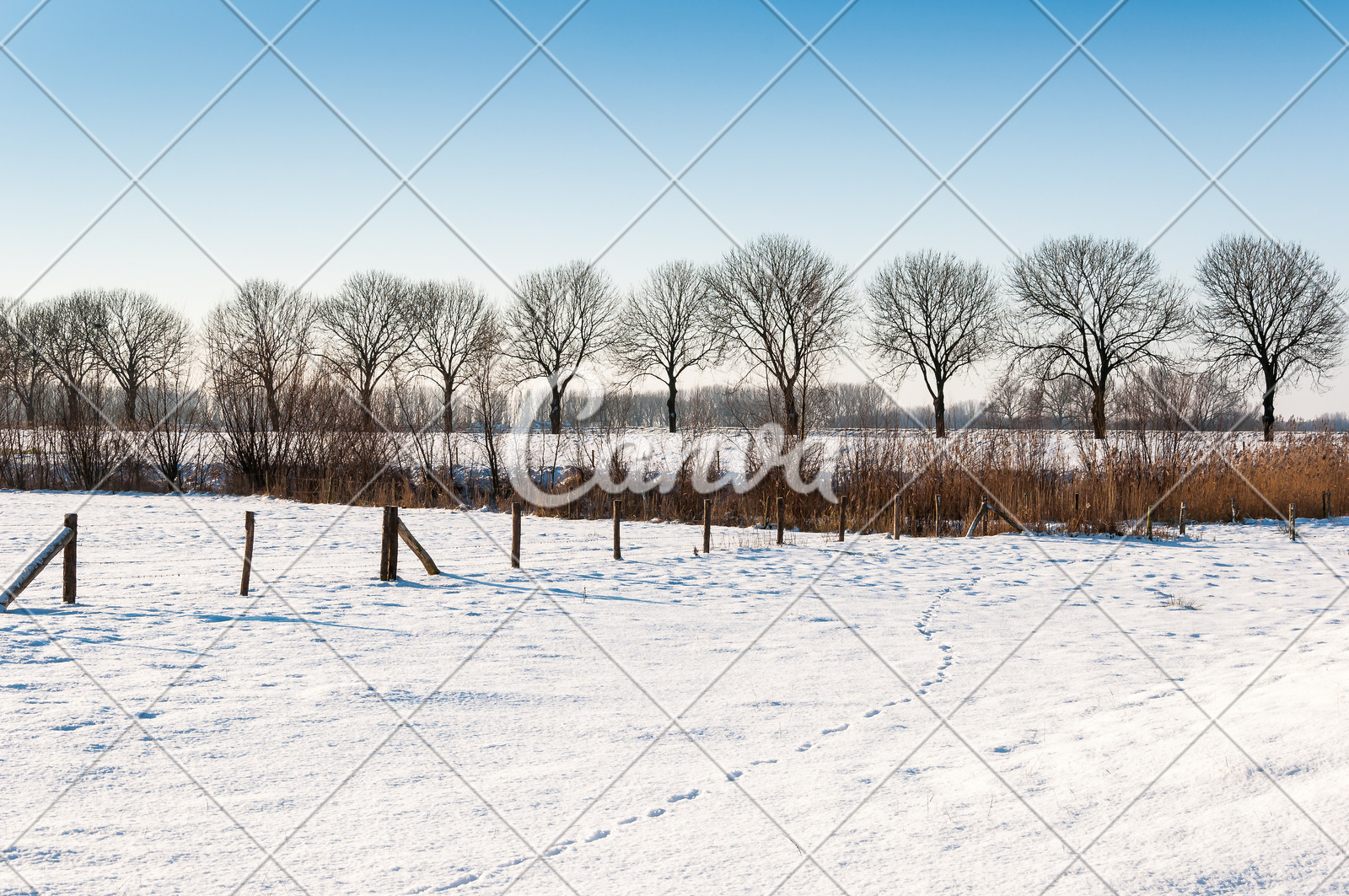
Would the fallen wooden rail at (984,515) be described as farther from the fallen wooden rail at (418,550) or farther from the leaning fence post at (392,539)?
the leaning fence post at (392,539)

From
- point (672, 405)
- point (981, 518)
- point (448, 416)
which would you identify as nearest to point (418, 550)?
point (981, 518)

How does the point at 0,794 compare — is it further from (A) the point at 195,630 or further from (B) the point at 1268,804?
(B) the point at 1268,804

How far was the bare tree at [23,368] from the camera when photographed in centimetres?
2784

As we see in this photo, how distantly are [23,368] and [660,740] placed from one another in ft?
125

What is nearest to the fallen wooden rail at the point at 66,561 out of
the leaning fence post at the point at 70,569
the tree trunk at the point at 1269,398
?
the leaning fence post at the point at 70,569

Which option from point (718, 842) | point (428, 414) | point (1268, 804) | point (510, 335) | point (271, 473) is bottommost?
point (718, 842)

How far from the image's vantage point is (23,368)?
3278 cm

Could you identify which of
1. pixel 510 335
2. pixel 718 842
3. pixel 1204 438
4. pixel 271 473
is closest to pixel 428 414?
pixel 271 473

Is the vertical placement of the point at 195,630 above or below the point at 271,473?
below

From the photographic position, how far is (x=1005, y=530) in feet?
55.9

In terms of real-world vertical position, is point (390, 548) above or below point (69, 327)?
below

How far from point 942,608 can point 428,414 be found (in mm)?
18317

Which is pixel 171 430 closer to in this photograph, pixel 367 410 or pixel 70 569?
pixel 367 410

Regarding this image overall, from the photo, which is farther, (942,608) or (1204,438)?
(1204,438)
